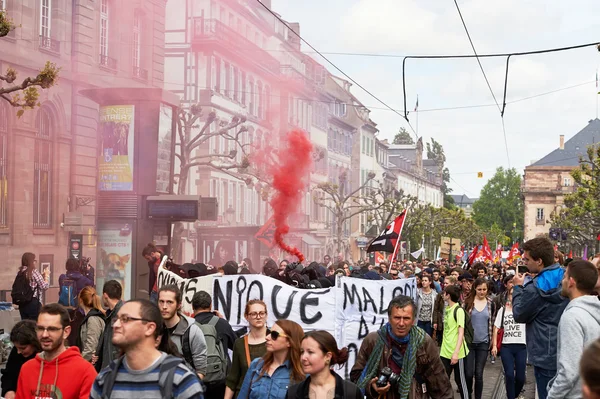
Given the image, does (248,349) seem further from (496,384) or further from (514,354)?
(496,384)

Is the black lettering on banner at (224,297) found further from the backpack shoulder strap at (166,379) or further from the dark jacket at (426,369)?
the backpack shoulder strap at (166,379)

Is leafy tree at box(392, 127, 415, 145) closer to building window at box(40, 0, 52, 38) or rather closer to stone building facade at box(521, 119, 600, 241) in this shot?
stone building facade at box(521, 119, 600, 241)

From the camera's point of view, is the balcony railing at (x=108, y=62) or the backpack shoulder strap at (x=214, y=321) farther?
the balcony railing at (x=108, y=62)

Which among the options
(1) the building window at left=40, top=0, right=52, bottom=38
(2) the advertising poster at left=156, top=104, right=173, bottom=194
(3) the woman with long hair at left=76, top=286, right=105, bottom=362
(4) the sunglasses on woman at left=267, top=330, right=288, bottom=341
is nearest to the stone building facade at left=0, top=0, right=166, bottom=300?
(1) the building window at left=40, top=0, right=52, bottom=38

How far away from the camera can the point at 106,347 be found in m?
7.61

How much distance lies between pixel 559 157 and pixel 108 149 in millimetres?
118751

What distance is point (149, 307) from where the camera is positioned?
14.8ft

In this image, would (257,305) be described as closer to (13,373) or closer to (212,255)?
(13,373)

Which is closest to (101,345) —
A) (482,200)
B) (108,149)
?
(108,149)

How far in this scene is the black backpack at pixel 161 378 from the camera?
429cm

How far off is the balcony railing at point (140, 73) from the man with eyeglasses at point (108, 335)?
77.8ft

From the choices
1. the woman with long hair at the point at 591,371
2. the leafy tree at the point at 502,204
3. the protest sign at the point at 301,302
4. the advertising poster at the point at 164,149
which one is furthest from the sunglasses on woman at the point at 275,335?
the leafy tree at the point at 502,204

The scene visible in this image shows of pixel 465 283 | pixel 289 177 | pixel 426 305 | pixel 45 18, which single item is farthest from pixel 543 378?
pixel 289 177

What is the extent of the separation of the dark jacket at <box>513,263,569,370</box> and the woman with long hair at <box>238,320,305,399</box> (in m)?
2.38
